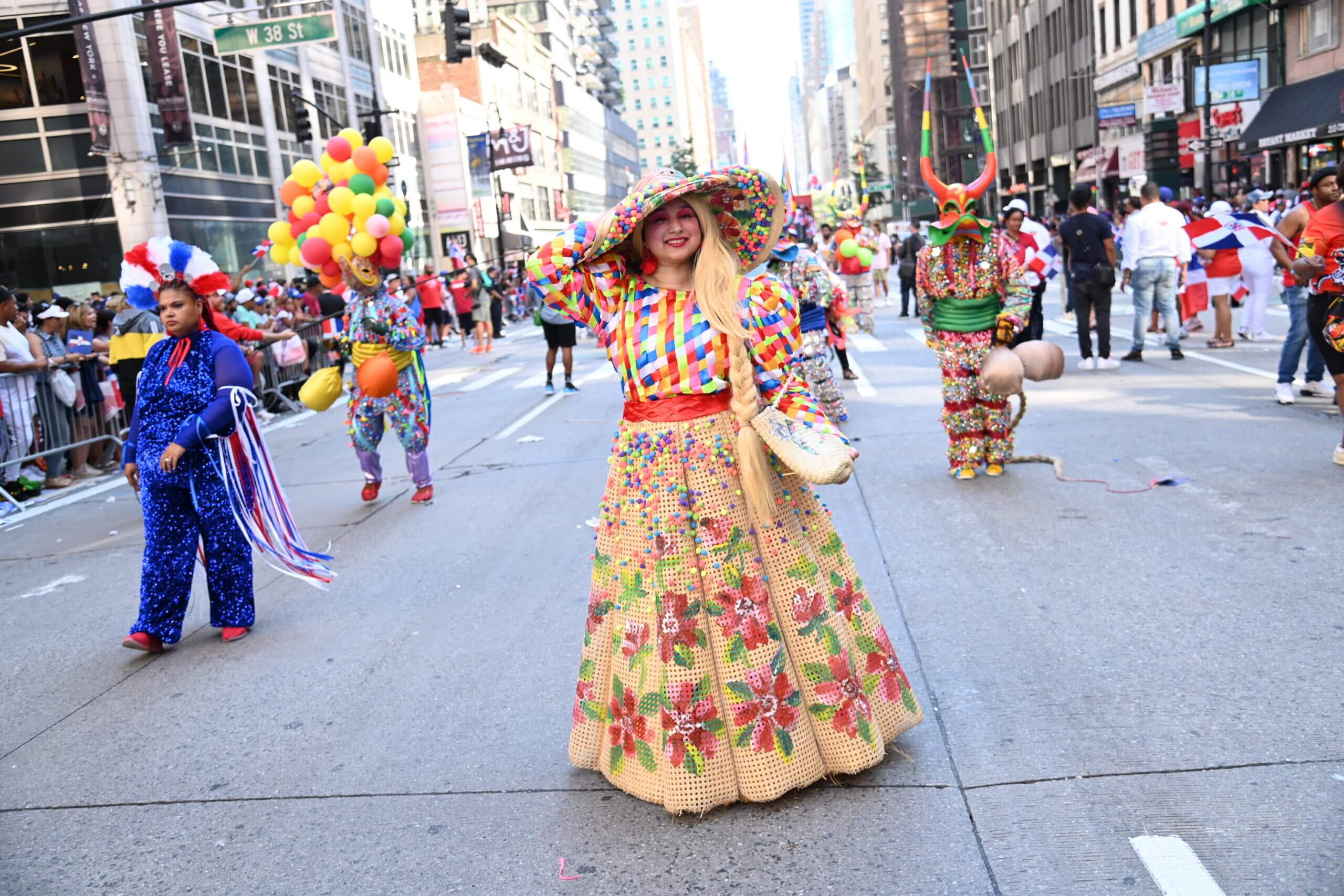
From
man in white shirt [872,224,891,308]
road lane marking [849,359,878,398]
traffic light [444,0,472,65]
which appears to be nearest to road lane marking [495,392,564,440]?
road lane marking [849,359,878,398]

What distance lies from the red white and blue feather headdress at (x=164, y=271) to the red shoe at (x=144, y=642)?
5.23ft

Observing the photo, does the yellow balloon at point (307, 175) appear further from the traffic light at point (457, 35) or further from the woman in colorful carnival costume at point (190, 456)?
the traffic light at point (457, 35)

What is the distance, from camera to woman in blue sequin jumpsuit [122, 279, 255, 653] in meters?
5.84

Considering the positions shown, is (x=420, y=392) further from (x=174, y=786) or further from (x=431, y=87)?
(x=431, y=87)

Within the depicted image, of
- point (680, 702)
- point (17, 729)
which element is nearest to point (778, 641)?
point (680, 702)

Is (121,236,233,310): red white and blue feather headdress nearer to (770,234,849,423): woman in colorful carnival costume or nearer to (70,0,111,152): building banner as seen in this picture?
(770,234,849,423): woman in colorful carnival costume

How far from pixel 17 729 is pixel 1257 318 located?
14.3m

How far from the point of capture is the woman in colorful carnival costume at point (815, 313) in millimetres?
10688

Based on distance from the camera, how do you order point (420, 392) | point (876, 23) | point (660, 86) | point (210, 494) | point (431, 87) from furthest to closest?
point (660, 86), point (876, 23), point (431, 87), point (420, 392), point (210, 494)

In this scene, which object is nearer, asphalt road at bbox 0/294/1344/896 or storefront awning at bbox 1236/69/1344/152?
asphalt road at bbox 0/294/1344/896

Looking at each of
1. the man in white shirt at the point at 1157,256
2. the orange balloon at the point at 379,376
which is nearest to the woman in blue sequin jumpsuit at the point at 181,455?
the orange balloon at the point at 379,376

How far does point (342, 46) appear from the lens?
144 ft

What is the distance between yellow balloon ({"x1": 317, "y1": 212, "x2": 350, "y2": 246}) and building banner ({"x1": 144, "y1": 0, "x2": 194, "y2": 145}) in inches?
876

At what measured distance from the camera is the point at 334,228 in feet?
28.0
